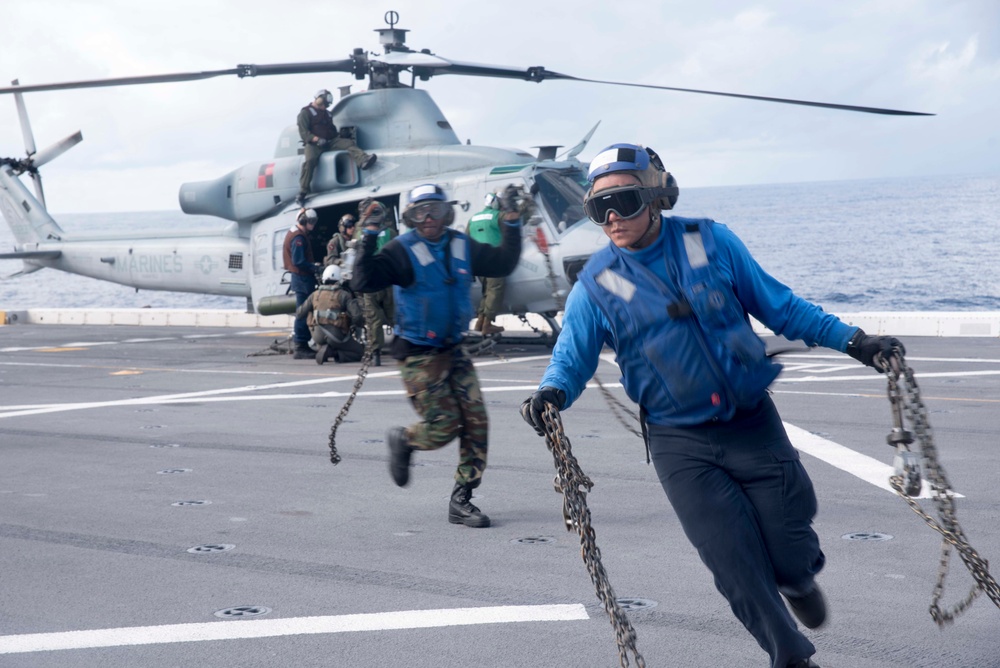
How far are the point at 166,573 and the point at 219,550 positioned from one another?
0.47 meters

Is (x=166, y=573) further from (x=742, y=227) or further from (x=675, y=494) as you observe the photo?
(x=742, y=227)

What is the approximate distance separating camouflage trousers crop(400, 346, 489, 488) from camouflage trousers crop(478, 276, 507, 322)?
8889 millimetres

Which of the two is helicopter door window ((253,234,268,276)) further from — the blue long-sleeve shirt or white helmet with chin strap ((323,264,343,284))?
the blue long-sleeve shirt

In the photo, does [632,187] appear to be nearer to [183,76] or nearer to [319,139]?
[183,76]

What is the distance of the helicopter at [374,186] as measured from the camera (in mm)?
15391

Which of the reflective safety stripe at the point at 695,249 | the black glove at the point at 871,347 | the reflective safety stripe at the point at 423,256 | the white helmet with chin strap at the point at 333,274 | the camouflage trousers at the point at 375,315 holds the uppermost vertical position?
the reflective safety stripe at the point at 695,249

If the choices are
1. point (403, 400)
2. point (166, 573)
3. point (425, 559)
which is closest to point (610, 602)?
point (425, 559)

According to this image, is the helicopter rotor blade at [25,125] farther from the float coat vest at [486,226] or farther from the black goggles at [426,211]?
the black goggles at [426,211]

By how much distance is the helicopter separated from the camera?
15.4m

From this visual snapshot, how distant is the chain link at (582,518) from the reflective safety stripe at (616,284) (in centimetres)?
44

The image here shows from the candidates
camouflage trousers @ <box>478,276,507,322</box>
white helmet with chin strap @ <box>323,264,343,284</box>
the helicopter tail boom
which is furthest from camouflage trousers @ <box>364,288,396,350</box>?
the helicopter tail boom

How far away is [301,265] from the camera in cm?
1622

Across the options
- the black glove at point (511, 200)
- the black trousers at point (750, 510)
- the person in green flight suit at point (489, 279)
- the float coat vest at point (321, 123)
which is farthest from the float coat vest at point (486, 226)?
the black trousers at point (750, 510)

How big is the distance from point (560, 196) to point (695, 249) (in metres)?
11.9
